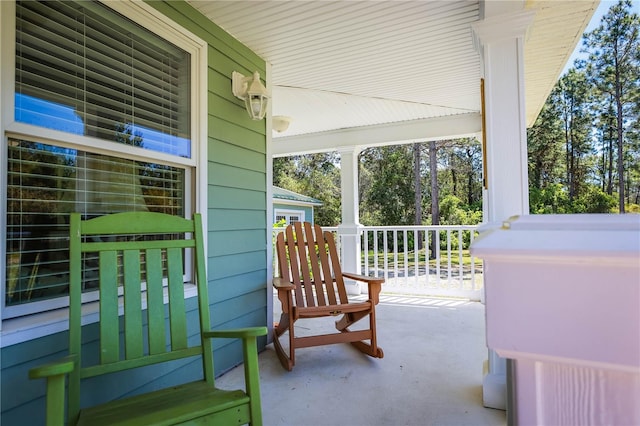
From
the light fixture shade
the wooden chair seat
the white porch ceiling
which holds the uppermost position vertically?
the white porch ceiling

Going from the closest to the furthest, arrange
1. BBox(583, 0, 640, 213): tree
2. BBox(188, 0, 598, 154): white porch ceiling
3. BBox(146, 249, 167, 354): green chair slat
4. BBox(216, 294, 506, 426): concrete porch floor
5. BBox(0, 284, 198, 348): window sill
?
BBox(0, 284, 198, 348): window sill
BBox(146, 249, 167, 354): green chair slat
BBox(216, 294, 506, 426): concrete porch floor
BBox(188, 0, 598, 154): white porch ceiling
BBox(583, 0, 640, 213): tree

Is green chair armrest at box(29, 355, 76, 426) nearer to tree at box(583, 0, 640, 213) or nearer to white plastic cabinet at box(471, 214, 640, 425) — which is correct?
white plastic cabinet at box(471, 214, 640, 425)

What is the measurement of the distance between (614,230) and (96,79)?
2.20 m

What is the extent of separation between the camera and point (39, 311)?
1573mm

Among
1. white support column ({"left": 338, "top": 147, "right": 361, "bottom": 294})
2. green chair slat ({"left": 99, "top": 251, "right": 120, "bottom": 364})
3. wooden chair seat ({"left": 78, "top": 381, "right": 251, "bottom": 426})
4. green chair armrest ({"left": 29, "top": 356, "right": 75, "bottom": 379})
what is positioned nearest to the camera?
green chair armrest ({"left": 29, "top": 356, "right": 75, "bottom": 379})

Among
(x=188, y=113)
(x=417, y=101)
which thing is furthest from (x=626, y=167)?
(x=188, y=113)

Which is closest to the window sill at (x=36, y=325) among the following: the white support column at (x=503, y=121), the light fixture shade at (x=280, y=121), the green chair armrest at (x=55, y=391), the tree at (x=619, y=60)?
the green chair armrest at (x=55, y=391)

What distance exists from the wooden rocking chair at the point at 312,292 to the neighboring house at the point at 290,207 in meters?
5.55

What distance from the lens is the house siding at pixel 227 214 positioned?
A: 7.00 feet

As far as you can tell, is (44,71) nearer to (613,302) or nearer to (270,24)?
(270,24)

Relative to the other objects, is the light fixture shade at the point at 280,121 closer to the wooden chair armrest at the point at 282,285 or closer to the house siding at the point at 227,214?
the house siding at the point at 227,214

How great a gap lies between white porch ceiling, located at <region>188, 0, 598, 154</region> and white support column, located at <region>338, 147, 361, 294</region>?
0.97 meters

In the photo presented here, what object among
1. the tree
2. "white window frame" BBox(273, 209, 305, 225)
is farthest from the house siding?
A: the tree

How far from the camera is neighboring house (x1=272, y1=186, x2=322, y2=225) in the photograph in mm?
9297
